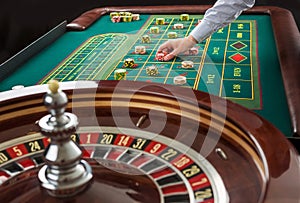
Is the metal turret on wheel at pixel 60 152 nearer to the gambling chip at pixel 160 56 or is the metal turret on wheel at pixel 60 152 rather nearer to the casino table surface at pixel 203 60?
the casino table surface at pixel 203 60

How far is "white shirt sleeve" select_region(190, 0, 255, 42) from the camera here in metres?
2.48

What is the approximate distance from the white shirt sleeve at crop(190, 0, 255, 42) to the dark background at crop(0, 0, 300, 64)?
2246 millimetres

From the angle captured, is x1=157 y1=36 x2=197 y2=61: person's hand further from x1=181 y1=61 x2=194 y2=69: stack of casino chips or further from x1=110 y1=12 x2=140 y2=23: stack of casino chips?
x1=110 y1=12 x2=140 y2=23: stack of casino chips

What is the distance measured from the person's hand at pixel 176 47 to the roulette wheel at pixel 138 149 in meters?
1.05

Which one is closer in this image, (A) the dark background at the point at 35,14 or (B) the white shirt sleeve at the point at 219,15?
(B) the white shirt sleeve at the point at 219,15

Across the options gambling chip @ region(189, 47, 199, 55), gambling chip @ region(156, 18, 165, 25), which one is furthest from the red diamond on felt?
gambling chip @ region(156, 18, 165, 25)

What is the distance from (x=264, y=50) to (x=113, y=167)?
1.59m

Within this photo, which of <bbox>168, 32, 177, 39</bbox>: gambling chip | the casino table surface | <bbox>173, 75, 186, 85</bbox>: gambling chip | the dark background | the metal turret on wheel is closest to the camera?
the metal turret on wheel

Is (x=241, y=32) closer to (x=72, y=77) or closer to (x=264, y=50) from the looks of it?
(x=264, y=50)

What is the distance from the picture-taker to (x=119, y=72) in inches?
80.4

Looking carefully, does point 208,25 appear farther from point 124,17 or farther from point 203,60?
point 124,17

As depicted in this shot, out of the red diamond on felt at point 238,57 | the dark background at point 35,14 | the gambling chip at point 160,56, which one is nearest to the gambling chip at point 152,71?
the gambling chip at point 160,56

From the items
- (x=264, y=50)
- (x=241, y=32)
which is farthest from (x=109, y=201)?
(x=241, y=32)

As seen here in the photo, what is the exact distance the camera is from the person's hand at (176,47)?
2350 mm
